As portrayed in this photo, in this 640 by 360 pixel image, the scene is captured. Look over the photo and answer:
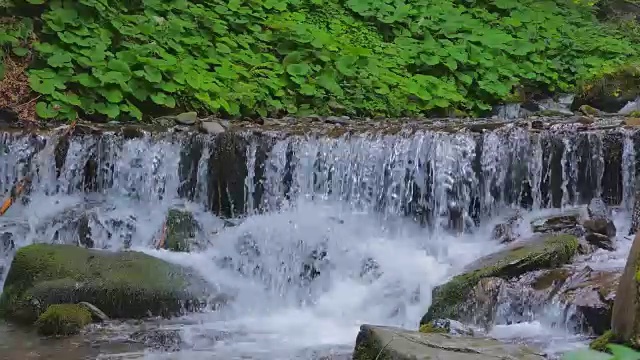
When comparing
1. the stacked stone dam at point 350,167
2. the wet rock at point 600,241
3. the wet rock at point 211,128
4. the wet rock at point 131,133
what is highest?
the wet rock at point 211,128

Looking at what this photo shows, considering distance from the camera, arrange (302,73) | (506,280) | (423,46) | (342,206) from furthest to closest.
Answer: (423,46), (302,73), (342,206), (506,280)

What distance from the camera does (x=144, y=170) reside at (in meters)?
7.22

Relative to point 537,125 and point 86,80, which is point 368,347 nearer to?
point 537,125

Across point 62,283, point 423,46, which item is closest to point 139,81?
point 62,283

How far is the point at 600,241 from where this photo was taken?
572 cm

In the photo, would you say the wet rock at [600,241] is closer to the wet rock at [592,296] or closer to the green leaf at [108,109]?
the wet rock at [592,296]

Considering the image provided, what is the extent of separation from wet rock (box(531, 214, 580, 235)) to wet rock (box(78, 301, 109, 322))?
3.44 m

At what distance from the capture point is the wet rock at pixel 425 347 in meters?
3.13

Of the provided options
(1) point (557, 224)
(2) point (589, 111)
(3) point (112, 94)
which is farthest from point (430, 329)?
(2) point (589, 111)

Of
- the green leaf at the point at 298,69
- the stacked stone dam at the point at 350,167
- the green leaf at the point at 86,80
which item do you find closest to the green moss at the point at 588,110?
the stacked stone dam at the point at 350,167

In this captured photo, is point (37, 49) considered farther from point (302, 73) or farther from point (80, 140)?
point (302, 73)

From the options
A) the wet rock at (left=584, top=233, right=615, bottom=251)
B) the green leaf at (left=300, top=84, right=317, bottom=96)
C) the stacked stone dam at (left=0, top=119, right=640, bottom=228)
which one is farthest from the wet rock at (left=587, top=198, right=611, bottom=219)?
the green leaf at (left=300, top=84, right=317, bottom=96)

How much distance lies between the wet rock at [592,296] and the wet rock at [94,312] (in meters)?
2.99

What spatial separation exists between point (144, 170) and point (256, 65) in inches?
110
